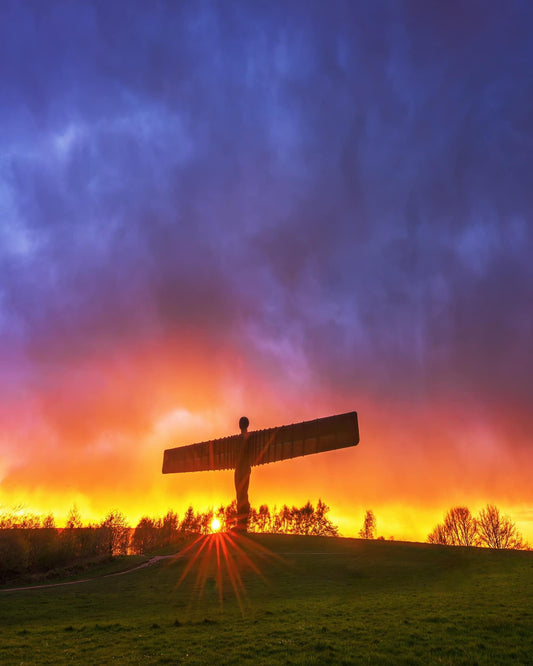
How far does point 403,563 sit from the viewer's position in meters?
30.5

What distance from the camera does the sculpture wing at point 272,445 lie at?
102 feet

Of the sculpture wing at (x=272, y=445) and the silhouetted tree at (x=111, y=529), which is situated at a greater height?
the sculpture wing at (x=272, y=445)

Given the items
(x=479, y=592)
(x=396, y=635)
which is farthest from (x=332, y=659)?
(x=479, y=592)

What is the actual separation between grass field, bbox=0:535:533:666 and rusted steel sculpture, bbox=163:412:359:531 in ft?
25.4

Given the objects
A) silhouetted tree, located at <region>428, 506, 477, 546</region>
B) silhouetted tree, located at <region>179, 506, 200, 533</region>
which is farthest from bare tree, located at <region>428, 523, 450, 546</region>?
silhouetted tree, located at <region>179, 506, 200, 533</region>

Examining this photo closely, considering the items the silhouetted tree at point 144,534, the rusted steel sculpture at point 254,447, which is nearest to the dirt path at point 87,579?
the rusted steel sculpture at point 254,447

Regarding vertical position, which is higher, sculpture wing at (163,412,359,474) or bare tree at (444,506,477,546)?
sculpture wing at (163,412,359,474)

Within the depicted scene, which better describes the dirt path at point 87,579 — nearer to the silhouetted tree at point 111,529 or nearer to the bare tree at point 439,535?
the silhouetted tree at point 111,529

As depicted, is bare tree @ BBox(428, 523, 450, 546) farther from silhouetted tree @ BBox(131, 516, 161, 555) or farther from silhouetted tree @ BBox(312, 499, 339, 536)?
silhouetted tree @ BBox(131, 516, 161, 555)

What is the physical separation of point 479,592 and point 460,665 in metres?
11.3

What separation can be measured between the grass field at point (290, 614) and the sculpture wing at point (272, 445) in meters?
8.45

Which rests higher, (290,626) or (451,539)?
(290,626)

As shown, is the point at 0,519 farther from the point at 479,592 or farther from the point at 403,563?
the point at 479,592

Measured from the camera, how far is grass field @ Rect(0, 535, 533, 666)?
12.1 metres
